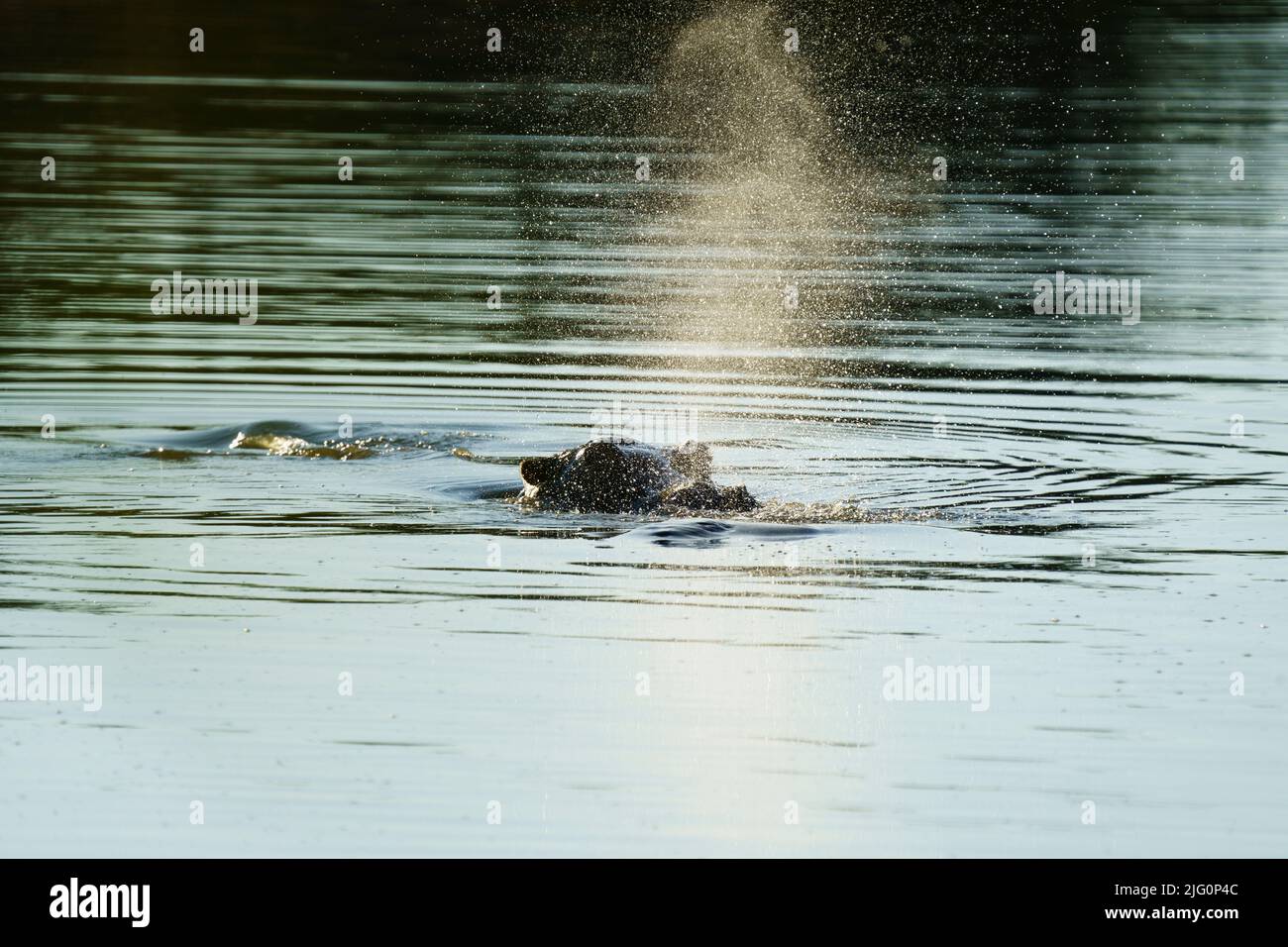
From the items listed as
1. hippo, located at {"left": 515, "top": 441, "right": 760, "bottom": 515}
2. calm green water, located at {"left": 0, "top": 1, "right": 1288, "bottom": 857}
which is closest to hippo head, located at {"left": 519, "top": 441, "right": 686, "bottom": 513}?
hippo, located at {"left": 515, "top": 441, "right": 760, "bottom": 515}

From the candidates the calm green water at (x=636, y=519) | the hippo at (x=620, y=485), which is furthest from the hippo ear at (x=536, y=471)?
the calm green water at (x=636, y=519)

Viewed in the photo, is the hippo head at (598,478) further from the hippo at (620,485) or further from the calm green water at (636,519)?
the calm green water at (636,519)

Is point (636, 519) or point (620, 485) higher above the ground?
point (620, 485)

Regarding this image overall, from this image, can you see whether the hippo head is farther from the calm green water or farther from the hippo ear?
the calm green water

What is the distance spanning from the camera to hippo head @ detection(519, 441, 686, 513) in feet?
43.9

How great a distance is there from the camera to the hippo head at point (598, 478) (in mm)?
13383

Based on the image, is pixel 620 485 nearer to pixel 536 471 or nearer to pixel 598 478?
pixel 598 478

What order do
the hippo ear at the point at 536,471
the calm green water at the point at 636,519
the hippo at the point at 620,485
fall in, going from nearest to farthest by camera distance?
the calm green water at the point at 636,519
the hippo at the point at 620,485
the hippo ear at the point at 536,471

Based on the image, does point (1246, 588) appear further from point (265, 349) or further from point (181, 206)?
point (181, 206)

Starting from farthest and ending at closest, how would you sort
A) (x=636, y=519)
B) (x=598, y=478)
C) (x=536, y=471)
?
1. (x=536, y=471)
2. (x=598, y=478)
3. (x=636, y=519)

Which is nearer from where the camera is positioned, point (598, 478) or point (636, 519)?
point (636, 519)

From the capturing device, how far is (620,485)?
13453 millimetres

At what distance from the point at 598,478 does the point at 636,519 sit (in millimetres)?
399

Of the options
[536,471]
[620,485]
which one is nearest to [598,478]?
[620,485]
